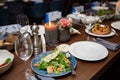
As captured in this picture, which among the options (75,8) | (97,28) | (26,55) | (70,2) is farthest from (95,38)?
(70,2)

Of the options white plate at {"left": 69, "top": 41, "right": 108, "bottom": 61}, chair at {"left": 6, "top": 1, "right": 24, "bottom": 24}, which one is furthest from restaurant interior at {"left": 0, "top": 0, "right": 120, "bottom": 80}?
chair at {"left": 6, "top": 1, "right": 24, "bottom": 24}

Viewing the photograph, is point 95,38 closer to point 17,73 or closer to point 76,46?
point 76,46

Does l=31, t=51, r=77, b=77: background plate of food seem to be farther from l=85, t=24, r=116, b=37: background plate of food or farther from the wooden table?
l=85, t=24, r=116, b=37: background plate of food

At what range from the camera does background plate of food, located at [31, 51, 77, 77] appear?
2.69 feet

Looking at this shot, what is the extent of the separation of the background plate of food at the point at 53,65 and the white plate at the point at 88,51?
98 mm

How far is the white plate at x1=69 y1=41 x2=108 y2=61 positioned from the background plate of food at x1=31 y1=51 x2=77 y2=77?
0.10 m

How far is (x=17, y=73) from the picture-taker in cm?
84

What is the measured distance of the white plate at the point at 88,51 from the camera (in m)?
0.97

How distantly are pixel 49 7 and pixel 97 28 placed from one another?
162 cm

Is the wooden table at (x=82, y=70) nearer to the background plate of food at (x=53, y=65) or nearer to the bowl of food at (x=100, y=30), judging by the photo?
the background plate of food at (x=53, y=65)

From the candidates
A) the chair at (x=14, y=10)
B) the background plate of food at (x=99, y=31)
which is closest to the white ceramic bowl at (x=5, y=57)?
the background plate of food at (x=99, y=31)

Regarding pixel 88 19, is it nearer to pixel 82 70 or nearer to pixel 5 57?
pixel 82 70

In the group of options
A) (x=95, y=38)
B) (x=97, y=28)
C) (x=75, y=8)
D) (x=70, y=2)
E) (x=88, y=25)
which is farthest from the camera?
(x=70, y=2)

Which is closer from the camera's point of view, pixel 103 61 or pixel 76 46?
pixel 103 61
